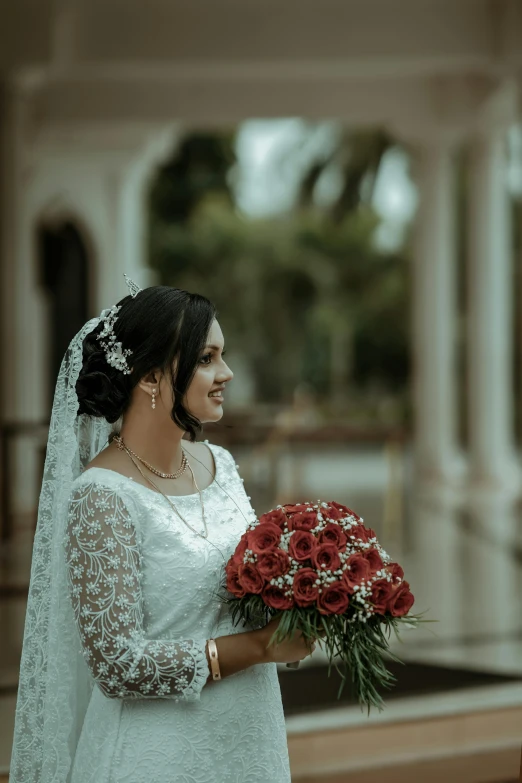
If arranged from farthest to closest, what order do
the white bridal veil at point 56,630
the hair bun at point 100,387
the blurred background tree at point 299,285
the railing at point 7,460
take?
the blurred background tree at point 299,285 → the railing at point 7,460 → the white bridal veil at point 56,630 → the hair bun at point 100,387

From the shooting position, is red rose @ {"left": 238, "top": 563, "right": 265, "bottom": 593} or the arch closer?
red rose @ {"left": 238, "top": 563, "right": 265, "bottom": 593}

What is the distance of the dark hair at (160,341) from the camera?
207cm

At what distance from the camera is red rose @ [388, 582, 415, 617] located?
1.98 metres

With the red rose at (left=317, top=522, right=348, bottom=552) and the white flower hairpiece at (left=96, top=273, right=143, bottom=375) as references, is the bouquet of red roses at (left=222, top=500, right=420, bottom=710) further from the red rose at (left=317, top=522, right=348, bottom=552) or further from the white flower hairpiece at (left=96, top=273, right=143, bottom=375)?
the white flower hairpiece at (left=96, top=273, right=143, bottom=375)

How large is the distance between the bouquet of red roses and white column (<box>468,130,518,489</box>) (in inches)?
430

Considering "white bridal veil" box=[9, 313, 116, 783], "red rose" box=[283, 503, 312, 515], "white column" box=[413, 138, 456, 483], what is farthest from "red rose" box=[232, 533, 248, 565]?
"white column" box=[413, 138, 456, 483]

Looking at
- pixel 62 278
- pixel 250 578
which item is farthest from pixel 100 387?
pixel 62 278

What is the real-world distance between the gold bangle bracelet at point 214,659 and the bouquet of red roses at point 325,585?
0.28ft

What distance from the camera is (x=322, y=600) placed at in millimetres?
1946

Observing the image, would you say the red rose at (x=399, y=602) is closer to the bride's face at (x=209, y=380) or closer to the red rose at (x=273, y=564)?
the red rose at (x=273, y=564)

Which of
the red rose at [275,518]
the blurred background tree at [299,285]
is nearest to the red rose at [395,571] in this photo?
the red rose at [275,518]

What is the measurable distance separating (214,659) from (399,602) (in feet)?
1.20

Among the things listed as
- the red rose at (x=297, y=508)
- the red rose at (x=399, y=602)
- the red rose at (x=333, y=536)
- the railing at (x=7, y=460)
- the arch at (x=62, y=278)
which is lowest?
the railing at (x=7, y=460)

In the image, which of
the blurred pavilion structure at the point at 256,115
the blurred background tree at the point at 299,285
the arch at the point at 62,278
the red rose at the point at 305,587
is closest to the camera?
the red rose at the point at 305,587
